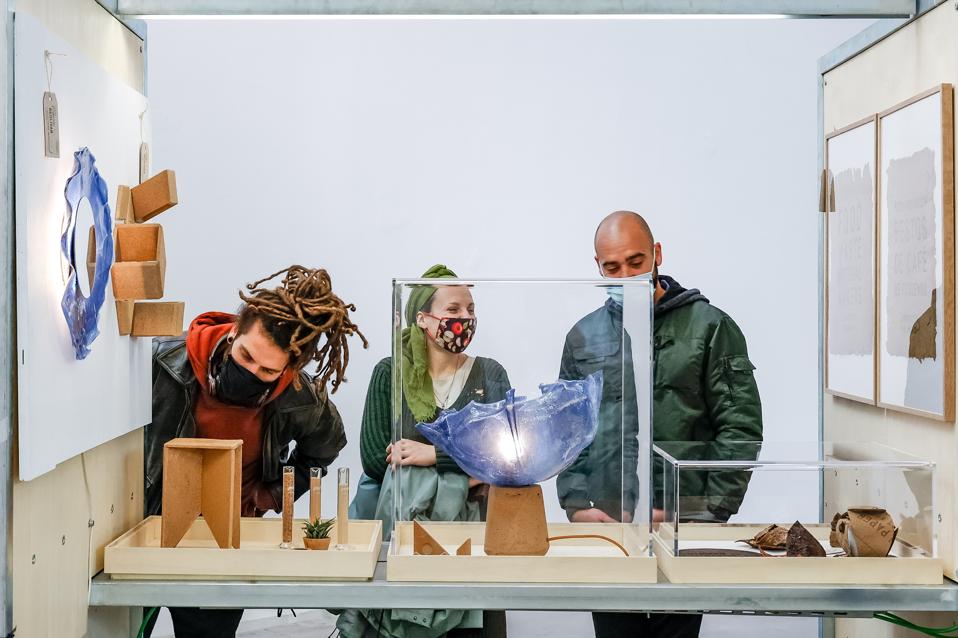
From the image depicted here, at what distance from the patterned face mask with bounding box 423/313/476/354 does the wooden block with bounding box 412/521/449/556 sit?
1.13 feet

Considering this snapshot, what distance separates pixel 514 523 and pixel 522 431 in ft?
0.56

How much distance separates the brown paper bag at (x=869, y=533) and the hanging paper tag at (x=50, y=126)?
1517mm

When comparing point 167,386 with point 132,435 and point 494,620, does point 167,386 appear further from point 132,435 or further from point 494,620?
point 494,620

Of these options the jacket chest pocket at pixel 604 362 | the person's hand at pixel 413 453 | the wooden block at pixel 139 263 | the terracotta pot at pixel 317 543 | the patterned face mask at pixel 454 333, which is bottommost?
the terracotta pot at pixel 317 543

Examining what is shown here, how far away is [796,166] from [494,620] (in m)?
2.29

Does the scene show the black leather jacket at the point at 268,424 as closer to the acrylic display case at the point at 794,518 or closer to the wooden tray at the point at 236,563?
the wooden tray at the point at 236,563

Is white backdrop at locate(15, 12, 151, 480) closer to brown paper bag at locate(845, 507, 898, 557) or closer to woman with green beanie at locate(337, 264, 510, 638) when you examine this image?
woman with green beanie at locate(337, 264, 510, 638)

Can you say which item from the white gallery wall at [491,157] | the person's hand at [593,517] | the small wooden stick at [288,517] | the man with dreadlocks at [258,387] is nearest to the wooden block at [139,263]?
the man with dreadlocks at [258,387]

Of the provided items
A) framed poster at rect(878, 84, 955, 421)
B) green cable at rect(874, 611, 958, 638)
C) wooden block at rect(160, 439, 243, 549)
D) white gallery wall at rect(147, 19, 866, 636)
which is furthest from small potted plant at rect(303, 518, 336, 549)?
white gallery wall at rect(147, 19, 866, 636)

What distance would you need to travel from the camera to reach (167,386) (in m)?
2.46

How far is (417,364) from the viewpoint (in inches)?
70.8

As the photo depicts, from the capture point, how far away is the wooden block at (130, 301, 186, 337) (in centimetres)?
191

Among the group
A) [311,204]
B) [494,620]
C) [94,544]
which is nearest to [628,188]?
[311,204]

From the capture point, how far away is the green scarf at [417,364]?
179 centimetres
